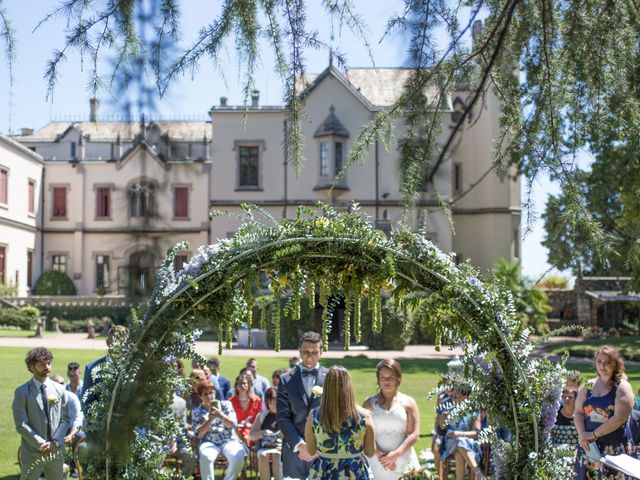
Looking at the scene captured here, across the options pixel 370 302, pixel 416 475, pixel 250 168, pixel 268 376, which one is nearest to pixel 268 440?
pixel 416 475

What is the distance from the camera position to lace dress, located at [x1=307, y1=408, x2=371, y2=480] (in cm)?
598

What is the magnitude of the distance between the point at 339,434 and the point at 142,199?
188 inches

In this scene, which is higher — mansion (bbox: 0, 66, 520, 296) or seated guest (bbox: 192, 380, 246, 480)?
mansion (bbox: 0, 66, 520, 296)

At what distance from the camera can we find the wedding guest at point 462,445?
27.7ft

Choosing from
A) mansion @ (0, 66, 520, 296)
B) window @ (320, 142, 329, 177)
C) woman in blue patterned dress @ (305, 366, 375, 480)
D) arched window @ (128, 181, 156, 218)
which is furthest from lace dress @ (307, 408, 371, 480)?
window @ (320, 142, 329, 177)

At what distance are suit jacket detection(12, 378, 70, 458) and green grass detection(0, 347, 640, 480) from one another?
1.98 meters

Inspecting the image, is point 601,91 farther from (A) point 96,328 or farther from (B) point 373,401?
(A) point 96,328

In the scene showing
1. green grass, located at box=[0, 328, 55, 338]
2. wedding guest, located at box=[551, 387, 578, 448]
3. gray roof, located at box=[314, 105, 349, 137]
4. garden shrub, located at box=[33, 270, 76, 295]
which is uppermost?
gray roof, located at box=[314, 105, 349, 137]

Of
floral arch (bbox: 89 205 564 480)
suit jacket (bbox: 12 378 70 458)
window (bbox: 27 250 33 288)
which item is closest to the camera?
floral arch (bbox: 89 205 564 480)

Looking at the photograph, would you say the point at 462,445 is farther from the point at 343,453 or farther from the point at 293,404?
the point at 343,453

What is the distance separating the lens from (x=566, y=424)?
8062 mm

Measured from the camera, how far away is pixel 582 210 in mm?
3979

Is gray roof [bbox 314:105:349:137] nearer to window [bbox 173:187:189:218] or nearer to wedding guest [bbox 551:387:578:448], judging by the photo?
wedding guest [bbox 551:387:578:448]

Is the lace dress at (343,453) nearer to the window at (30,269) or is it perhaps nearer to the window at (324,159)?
the window at (324,159)
